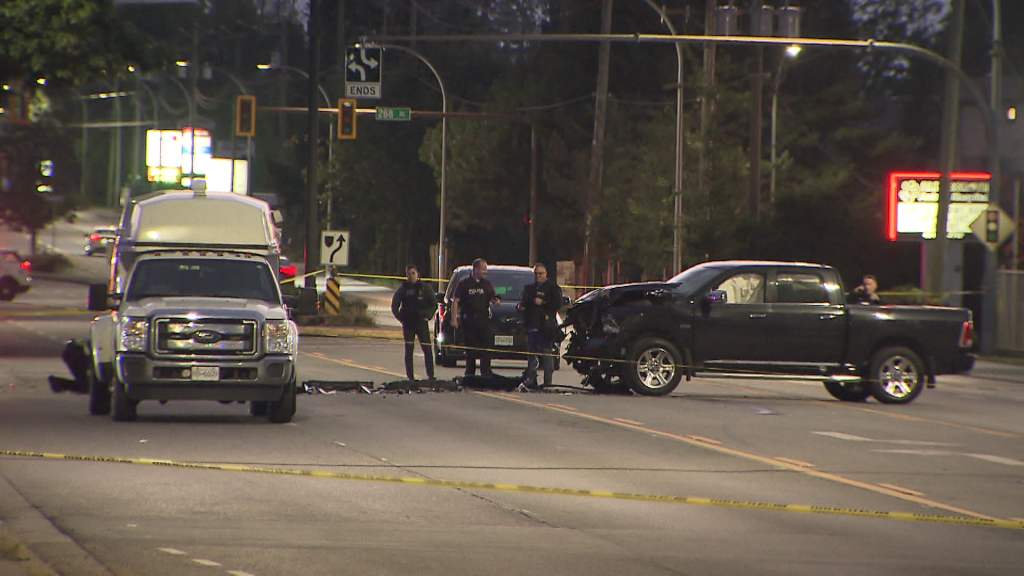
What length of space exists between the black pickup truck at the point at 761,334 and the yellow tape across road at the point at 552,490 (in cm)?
899

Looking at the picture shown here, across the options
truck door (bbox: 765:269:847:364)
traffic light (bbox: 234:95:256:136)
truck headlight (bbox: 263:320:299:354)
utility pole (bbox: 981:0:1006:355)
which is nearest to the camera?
truck headlight (bbox: 263:320:299:354)

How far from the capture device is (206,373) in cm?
1581

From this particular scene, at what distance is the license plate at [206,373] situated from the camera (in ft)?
51.9

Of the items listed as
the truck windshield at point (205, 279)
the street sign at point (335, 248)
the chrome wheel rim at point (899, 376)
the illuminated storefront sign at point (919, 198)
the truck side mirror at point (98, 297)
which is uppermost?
the illuminated storefront sign at point (919, 198)

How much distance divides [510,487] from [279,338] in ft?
16.1

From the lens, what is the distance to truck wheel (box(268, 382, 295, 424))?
1627 cm

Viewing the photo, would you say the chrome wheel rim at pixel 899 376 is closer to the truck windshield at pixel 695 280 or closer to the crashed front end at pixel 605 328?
the truck windshield at pixel 695 280

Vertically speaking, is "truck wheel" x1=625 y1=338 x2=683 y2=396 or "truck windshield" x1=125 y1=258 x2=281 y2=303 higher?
"truck windshield" x1=125 y1=258 x2=281 y2=303

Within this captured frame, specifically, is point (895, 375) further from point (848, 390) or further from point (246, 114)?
point (246, 114)

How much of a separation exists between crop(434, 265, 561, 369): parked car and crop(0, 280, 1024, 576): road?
5047 millimetres

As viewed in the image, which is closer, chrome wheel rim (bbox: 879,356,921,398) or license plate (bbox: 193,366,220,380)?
license plate (bbox: 193,366,220,380)

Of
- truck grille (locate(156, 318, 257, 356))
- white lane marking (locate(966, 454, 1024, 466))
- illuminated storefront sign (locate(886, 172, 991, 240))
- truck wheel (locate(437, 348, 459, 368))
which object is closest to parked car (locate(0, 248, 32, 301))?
truck wheel (locate(437, 348, 459, 368))

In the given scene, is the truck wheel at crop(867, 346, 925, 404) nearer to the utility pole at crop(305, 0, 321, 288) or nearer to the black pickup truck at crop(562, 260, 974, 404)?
the black pickup truck at crop(562, 260, 974, 404)

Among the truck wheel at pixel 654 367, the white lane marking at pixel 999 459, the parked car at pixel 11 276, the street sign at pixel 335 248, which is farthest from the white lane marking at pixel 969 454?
the parked car at pixel 11 276
